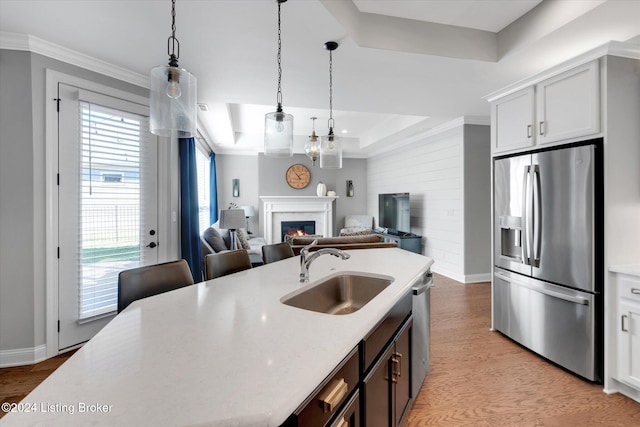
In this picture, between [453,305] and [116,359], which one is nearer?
[116,359]

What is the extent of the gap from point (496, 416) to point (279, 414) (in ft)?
Answer: 6.36

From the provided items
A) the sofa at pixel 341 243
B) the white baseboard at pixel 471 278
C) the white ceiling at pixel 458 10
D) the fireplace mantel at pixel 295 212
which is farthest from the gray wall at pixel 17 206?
the white baseboard at pixel 471 278

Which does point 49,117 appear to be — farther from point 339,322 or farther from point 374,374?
point 374,374

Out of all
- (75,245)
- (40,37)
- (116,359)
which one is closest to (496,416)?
(116,359)

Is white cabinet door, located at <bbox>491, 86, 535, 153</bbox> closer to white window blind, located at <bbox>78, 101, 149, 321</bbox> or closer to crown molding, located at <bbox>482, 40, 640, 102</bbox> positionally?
crown molding, located at <bbox>482, 40, 640, 102</bbox>

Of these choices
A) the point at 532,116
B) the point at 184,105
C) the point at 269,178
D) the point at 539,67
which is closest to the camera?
the point at 184,105

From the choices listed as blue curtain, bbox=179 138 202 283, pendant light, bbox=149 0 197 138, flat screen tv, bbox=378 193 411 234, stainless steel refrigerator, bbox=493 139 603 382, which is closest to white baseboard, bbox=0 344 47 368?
blue curtain, bbox=179 138 202 283

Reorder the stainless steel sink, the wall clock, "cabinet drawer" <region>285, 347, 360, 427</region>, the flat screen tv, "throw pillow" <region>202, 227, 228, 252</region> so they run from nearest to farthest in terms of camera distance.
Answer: "cabinet drawer" <region>285, 347, 360, 427</region> < the stainless steel sink < "throw pillow" <region>202, 227, 228, 252</region> < the flat screen tv < the wall clock

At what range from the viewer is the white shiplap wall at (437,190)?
496 centimetres

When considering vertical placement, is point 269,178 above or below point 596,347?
above

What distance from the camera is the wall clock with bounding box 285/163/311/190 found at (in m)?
7.83

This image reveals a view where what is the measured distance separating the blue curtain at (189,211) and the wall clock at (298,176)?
4087 mm

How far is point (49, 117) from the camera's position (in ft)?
8.29

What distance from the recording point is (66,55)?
259cm
